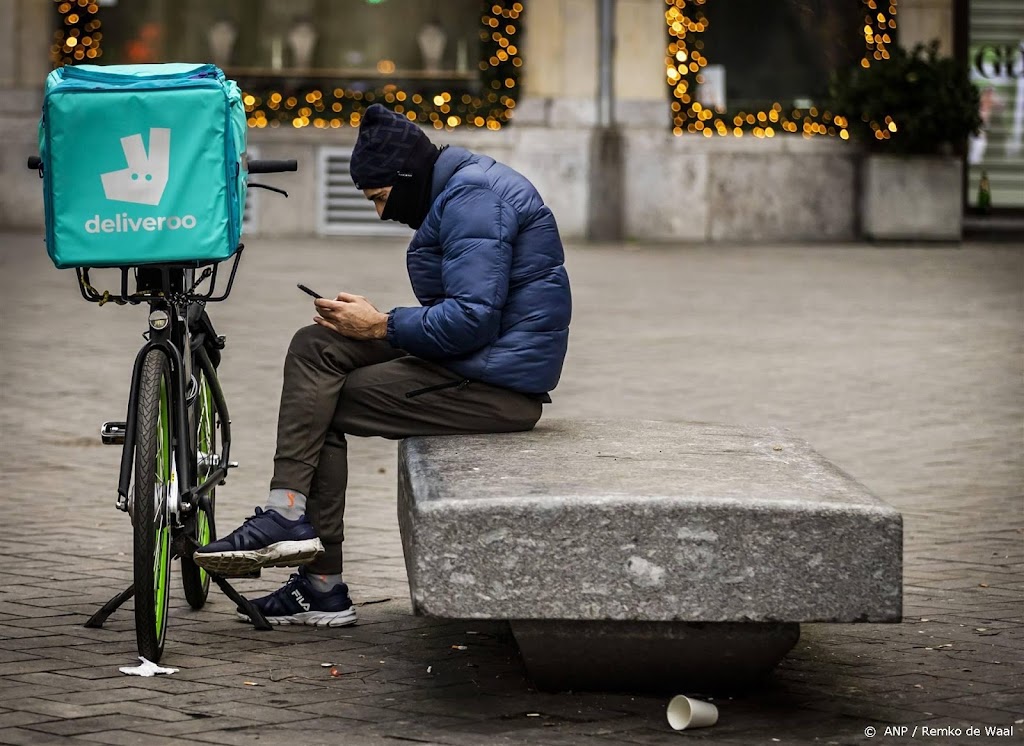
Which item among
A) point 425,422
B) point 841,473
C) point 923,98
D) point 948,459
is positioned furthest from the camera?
point 923,98

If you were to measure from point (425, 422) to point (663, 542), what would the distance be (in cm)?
118

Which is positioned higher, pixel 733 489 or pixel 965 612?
pixel 733 489

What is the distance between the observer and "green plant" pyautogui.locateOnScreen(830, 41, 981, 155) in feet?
59.9

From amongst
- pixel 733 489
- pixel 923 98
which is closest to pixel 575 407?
pixel 733 489

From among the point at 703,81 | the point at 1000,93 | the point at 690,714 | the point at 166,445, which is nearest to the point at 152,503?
the point at 166,445

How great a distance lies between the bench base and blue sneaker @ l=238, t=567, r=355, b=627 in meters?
0.94

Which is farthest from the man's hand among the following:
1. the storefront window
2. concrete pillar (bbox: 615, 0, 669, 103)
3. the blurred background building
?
the storefront window

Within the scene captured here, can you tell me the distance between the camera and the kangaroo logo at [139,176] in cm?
462

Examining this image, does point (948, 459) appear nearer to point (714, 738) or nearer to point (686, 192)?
point (714, 738)

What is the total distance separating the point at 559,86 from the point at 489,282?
14693mm

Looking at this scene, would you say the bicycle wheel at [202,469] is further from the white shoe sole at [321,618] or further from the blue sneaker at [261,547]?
the blue sneaker at [261,547]

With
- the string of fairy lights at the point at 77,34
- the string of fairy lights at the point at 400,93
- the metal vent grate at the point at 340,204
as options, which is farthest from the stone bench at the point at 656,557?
the string of fairy lights at the point at 77,34

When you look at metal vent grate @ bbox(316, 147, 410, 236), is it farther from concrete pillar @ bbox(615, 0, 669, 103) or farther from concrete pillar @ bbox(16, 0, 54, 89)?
concrete pillar @ bbox(16, 0, 54, 89)

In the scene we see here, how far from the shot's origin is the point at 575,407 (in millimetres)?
8922
